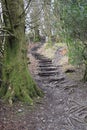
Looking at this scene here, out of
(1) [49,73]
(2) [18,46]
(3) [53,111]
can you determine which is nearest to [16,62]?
(2) [18,46]

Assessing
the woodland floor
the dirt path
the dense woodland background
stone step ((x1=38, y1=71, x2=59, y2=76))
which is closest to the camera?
the woodland floor

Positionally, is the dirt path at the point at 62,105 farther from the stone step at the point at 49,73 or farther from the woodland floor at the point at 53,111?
the stone step at the point at 49,73

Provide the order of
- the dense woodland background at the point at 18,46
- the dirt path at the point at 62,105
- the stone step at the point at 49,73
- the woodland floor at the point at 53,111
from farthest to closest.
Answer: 1. the stone step at the point at 49,73
2. the dense woodland background at the point at 18,46
3. the dirt path at the point at 62,105
4. the woodland floor at the point at 53,111

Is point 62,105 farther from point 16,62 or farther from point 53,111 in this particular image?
point 16,62

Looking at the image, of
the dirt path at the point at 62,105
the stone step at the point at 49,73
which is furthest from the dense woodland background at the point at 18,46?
the stone step at the point at 49,73

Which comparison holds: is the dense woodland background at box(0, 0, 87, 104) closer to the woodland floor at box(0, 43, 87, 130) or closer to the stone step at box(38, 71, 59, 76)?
the woodland floor at box(0, 43, 87, 130)

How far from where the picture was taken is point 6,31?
7812 millimetres

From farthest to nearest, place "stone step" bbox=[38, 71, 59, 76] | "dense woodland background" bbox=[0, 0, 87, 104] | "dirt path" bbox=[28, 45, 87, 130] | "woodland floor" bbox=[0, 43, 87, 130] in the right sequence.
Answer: "stone step" bbox=[38, 71, 59, 76] < "dense woodland background" bbox=[0, 0, 87, 104] < "dirt path" bbox=[28, 45, 87, 130] < "woodland floor" bbox=[0, 43, 87, 130]

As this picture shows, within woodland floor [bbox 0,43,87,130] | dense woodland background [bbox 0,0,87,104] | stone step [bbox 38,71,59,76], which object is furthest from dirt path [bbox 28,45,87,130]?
dense woodland background [bbox 0,0,87,104]

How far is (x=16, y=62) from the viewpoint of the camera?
841 cm

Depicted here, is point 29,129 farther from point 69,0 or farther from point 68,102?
point 69,0

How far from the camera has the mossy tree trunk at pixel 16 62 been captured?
8.09 m

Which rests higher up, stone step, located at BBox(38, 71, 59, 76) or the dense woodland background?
the dense woodland background

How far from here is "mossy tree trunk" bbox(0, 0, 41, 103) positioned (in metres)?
8.09
